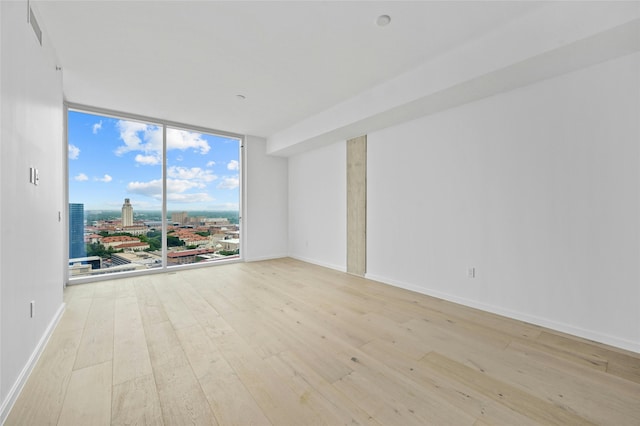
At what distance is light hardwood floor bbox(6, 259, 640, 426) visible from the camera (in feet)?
4.70

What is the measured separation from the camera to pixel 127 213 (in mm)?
4285

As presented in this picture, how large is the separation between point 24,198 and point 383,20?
119 inches

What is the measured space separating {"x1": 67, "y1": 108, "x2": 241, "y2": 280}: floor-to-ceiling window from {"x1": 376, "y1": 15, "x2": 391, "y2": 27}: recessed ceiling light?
12.8 feet

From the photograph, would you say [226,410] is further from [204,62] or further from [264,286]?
[204,62]

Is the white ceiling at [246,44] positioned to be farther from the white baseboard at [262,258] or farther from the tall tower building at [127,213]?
the white baseboard at [262,258]

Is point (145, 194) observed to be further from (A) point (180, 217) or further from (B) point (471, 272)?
(B) point (471, 272)

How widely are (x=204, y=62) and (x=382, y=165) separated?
268 cm

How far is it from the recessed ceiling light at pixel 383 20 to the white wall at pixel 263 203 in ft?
12.8

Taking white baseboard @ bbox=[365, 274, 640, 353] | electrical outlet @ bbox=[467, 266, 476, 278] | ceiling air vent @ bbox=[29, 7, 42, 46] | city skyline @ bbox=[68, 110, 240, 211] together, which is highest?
ceiling air vent @ bbox=[29, 7, 42, 46]

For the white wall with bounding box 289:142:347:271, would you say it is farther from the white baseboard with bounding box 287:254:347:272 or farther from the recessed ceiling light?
the recessed ceiling light

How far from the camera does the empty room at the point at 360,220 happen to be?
158 centimetres

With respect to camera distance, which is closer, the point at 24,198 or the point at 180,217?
the point at 24,198

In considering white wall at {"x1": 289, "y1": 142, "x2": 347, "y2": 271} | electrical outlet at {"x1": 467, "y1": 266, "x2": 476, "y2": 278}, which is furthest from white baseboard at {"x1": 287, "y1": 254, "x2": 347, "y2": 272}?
electrical outlet at {"x1": 467, "y1": 266, "x2": 476, "y2": 278}

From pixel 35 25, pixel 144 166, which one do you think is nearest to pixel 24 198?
pixel 35 25
